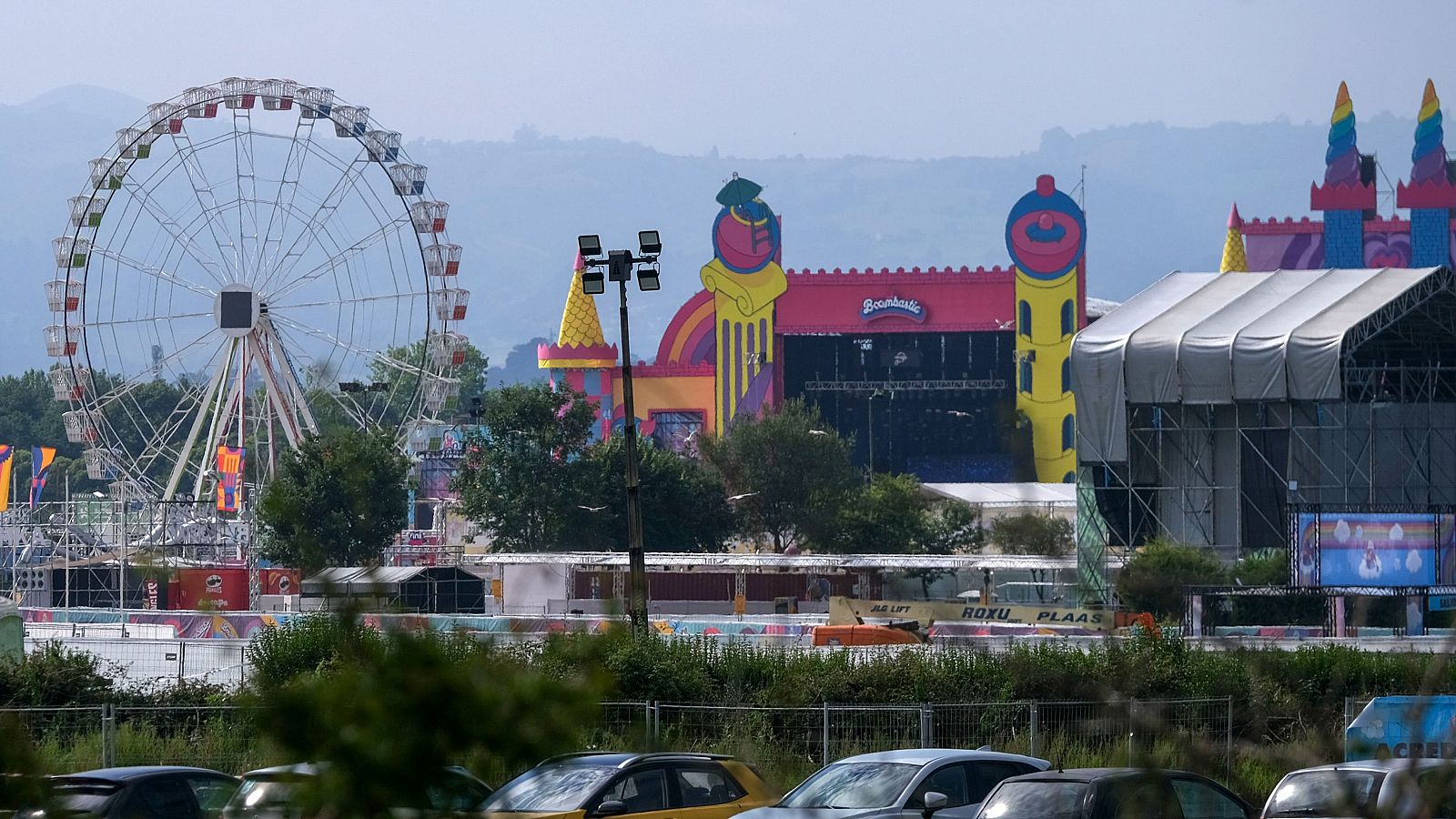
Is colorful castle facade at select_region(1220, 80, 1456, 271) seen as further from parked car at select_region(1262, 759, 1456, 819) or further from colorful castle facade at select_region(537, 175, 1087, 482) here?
parked car at select_region(1262, 759, 1456, 819)

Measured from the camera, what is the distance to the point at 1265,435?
4662 centimetres

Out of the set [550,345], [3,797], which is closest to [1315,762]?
[3,797]

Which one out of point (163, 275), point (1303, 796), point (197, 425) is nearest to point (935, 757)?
point (1303, 796)

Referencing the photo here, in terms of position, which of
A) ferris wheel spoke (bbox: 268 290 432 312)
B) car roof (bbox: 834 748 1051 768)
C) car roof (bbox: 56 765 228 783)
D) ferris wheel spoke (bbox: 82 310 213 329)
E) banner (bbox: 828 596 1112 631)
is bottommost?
banner (bbox: 828 596 1112 631)

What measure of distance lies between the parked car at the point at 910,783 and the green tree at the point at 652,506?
49.7 metres

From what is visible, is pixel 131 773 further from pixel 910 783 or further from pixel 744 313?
pixel 744 313

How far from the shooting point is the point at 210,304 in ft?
178

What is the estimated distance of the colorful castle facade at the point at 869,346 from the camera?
76.4 metres

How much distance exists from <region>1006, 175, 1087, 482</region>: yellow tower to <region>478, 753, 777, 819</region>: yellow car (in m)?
63.2

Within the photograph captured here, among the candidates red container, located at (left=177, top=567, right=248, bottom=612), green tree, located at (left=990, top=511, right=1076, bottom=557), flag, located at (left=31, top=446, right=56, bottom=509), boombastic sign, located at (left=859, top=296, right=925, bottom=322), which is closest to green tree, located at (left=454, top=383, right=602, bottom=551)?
flag, located at (left=31, top=446, right=56, bottom=509)

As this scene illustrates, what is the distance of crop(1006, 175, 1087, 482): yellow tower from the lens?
75188mm

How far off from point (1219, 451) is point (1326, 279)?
5375mm

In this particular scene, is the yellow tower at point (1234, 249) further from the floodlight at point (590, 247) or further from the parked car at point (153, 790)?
the parked car at point (153, 790)

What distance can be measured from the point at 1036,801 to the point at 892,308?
68.8 meters
